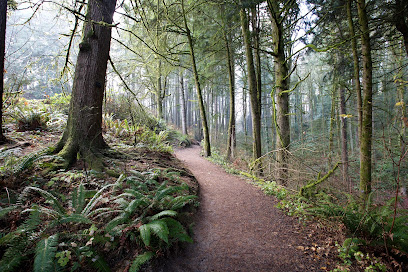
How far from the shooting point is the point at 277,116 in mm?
5715

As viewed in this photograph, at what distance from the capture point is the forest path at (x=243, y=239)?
2355 mm

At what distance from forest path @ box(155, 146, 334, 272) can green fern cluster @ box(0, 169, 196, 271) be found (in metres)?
0.43

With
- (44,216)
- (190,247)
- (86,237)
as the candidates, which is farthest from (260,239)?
(44,216)

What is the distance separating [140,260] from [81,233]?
2.43 feet

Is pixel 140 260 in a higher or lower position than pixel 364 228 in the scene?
higher

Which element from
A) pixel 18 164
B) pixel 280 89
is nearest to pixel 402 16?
pixel 280 89

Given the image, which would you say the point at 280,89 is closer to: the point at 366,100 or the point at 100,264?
the point at 366,100

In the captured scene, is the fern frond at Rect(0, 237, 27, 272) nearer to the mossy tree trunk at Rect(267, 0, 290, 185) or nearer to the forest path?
the forest path

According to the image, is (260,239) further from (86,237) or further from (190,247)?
(86,237)

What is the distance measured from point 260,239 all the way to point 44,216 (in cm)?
295

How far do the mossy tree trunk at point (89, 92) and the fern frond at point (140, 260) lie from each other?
2174 mm

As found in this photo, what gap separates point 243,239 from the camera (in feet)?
9.49

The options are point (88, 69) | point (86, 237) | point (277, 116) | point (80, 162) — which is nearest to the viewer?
point (86, 237)

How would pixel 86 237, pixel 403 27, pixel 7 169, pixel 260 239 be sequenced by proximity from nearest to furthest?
1. pixel 86 237
2. pixel 7 169
3. pixel 260 239
4. pixel 403 27
